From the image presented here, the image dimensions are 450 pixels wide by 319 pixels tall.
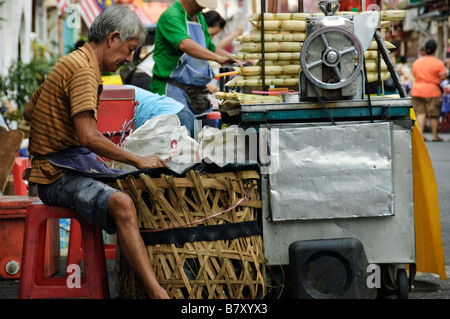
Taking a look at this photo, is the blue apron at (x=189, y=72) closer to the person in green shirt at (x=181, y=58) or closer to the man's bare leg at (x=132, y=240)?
the person in green shirt at (x=181, y=58)

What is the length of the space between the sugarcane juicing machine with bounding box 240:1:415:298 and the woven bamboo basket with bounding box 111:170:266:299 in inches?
7.0

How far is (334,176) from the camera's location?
3.77 metres

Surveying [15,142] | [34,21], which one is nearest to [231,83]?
[15,142]

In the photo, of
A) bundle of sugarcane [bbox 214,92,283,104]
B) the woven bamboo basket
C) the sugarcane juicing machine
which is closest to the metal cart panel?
the sugarcane juicing machine

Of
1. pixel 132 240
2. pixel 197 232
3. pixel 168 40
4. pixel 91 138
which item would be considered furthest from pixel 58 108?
pixel 168 40

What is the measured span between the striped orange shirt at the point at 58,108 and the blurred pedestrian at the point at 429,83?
1192 centimetres

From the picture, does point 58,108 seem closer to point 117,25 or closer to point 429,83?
point 117,25

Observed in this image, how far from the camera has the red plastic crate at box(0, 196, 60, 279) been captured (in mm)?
4934

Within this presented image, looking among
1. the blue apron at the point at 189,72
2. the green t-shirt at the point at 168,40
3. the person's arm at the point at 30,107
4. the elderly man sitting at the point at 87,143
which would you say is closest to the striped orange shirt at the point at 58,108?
the elderly man sitting at the point at 87,143

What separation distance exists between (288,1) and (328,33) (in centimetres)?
3205

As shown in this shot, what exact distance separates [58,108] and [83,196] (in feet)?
1.62

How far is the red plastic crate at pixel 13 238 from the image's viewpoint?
4.93 meters

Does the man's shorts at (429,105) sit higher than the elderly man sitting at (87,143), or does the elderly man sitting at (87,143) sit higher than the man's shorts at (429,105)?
the elderly man sitting at (87,143)

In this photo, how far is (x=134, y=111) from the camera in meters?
5.59
